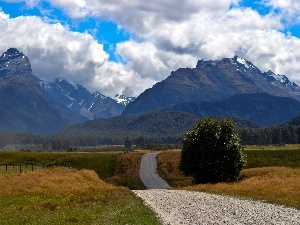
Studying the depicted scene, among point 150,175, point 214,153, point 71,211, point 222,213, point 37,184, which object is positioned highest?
point 214,153

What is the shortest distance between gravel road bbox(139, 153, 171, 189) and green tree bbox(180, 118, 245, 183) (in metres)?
15.2

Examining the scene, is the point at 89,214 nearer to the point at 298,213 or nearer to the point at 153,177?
the point at 298,213

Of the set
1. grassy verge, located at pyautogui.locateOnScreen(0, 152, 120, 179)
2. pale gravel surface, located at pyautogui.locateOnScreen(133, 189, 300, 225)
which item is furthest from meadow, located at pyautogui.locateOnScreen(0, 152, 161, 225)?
grassy verge, located at pyautogui.locateOnScreen(0, 152, 120, 179)

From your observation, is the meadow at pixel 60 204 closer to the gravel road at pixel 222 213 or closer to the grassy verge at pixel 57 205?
the grassy verge at pixel 57 205

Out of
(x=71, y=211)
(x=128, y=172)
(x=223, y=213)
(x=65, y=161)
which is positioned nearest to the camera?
(x=71, y=211)

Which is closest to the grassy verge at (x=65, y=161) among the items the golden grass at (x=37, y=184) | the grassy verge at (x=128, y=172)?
the grassy verge at (x=128, y=172)

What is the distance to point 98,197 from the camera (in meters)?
52.2

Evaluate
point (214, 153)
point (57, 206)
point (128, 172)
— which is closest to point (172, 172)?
point (128, 172)

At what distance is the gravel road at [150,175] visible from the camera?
4296 inches

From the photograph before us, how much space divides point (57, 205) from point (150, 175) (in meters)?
87.4

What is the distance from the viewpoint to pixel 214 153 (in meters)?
91.1

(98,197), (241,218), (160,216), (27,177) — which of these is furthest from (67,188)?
(241,218)

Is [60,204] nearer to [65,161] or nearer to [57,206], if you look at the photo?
[57,206]

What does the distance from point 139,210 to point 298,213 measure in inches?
577
